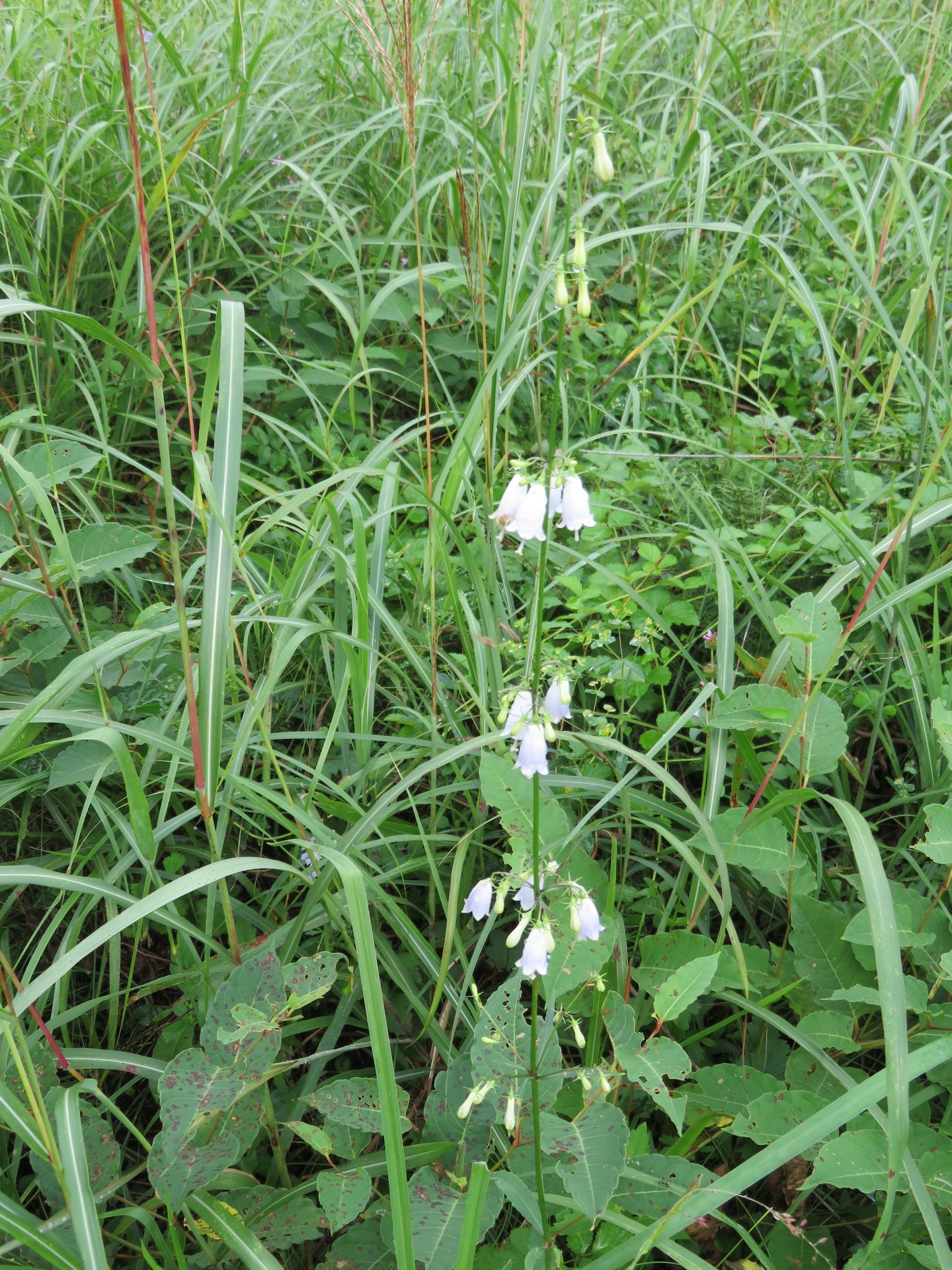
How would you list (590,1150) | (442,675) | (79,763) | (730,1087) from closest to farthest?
1. (590,1150)
2. (730,1087)
3. (79,763)
4. (442,675)

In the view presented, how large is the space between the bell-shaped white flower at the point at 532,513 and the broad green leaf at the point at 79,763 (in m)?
0.99

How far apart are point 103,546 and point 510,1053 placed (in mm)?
1314

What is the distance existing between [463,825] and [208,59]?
370cm

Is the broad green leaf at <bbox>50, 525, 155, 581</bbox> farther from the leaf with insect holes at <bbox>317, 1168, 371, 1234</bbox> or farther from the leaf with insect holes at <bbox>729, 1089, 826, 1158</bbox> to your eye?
the leaf with insect holes at <bbox>729, 1089, 826, 1158</bbox>

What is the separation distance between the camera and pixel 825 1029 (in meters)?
1.52

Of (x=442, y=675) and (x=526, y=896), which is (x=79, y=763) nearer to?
(x=442, y=675)

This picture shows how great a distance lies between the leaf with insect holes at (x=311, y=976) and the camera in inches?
52.6

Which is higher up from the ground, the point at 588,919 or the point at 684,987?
the point at 588,919

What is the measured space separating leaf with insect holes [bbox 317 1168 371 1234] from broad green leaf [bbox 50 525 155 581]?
4.05ft

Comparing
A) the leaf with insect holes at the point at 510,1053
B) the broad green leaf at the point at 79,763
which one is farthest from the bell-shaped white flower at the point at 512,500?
the broad green leaf at the point at 79,763

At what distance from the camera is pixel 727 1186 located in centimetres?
Result: 116

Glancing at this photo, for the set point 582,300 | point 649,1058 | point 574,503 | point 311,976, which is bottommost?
point 649,1058

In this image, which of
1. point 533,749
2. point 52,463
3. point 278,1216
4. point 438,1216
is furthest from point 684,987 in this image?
point 52,463

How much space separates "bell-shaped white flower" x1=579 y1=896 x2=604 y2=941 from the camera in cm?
114
